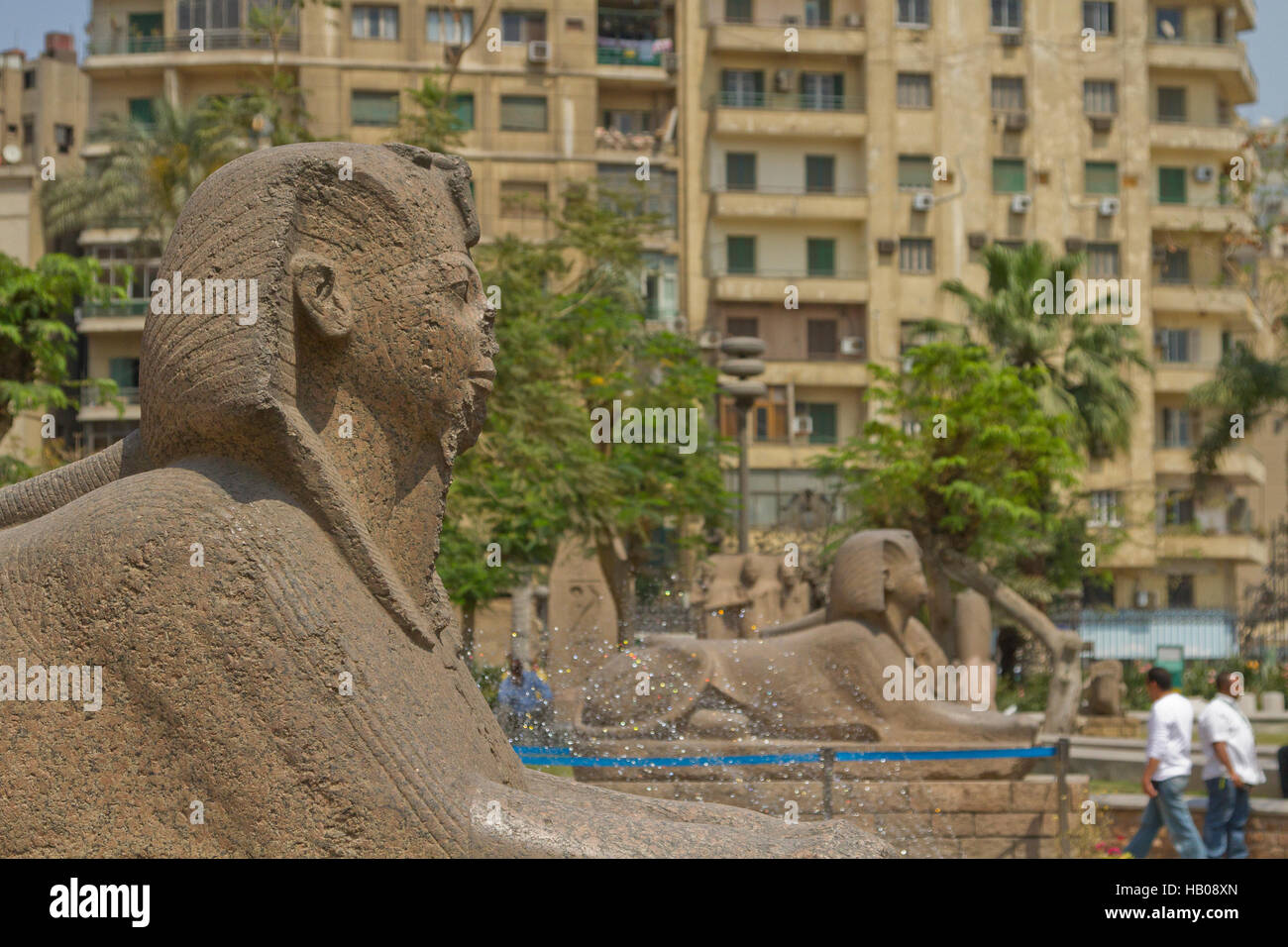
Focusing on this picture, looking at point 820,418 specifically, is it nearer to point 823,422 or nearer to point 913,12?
point 823,422

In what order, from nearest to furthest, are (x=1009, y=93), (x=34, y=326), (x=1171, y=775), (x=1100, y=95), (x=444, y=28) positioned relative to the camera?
(x=1171, y=775)
(x=34, y=326)
(x=444, y=28)
(x=1009, y=93)
(x=1100, y=95)

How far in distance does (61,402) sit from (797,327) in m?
25.6

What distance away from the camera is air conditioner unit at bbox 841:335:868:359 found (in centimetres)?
3688

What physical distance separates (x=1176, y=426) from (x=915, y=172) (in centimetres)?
878

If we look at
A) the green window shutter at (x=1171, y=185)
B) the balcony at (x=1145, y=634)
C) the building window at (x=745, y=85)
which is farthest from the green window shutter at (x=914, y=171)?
the balcony at (x=1145, y=634)

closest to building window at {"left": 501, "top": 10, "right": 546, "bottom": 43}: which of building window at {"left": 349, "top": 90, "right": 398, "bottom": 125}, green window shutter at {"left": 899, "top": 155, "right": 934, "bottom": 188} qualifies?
building window at {"left": 349, "top": 90, "right": 398, "bottom": 125}

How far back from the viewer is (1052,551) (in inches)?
1047

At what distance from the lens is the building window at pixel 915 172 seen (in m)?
38.2

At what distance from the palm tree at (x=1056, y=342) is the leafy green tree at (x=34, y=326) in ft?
46.2

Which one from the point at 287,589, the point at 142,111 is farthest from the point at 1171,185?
the point at 287,589

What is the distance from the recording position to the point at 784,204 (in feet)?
123

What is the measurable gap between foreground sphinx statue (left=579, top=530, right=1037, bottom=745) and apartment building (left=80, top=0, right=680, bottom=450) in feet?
83.5

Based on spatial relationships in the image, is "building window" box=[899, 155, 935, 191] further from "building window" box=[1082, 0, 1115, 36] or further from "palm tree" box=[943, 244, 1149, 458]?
"palm tree" box=[943, 244, 1149, 458]
